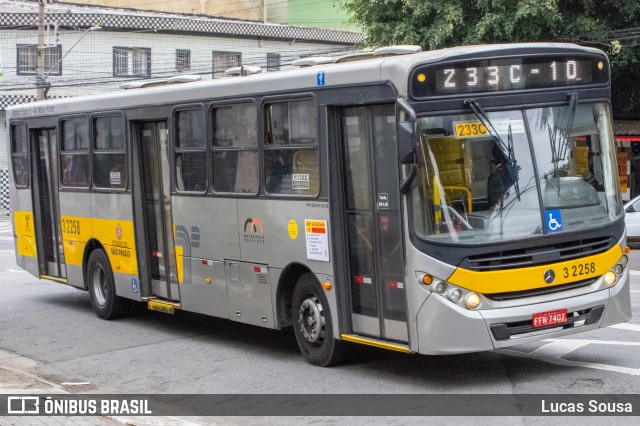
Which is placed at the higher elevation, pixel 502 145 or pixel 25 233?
pixel 502 145

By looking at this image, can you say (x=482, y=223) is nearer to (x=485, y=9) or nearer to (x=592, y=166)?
(x=592, y=166)

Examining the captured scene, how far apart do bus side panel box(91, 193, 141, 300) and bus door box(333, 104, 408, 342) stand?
15.7 feet

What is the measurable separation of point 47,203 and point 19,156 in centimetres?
112

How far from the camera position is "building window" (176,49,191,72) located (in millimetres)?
47031

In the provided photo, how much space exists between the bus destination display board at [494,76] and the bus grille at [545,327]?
2052 millimetres

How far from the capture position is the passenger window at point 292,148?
1080cm

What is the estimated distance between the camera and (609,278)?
998cm

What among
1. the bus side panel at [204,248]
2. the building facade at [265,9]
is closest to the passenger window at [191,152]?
the bus side panel at [204,248]

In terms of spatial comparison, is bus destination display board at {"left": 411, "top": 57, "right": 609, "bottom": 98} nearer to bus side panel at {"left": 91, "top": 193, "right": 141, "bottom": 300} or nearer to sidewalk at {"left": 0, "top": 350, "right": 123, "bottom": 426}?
sidewalk at {"left": 0, "top": 350, "right": 123, "bottom": 426}

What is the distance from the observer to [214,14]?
55969 millimetres

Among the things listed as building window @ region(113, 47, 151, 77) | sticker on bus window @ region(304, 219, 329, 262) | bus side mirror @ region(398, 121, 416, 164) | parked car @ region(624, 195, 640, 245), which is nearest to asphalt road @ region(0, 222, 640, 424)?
Answer: sticker on bus window @ region(304, 219, 329, 262)

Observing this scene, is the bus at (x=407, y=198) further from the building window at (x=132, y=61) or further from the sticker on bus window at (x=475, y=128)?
the building window at (x=132, y=61)

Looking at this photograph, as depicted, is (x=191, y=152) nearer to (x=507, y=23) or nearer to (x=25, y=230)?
(x=25, y=230)

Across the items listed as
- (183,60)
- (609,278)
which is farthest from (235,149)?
(183,60)
